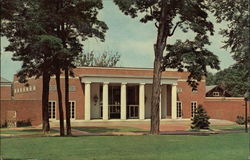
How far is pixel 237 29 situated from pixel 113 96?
4552 cm

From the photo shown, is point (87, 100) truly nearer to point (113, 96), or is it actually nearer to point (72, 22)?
point (113, 96)

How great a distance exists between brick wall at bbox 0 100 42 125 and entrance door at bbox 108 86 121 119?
12147mm

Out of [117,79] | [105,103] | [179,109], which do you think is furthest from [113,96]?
[179,109]

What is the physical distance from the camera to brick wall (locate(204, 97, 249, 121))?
63688mm

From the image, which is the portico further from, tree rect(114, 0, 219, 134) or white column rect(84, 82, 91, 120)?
tree rect(114, 0, 219, 134)

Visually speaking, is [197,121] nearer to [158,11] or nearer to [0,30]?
[158,11]

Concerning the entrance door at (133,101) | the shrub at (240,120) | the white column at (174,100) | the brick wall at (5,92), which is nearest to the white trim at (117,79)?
the white column at (174,100)

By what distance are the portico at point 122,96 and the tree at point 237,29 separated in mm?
38874

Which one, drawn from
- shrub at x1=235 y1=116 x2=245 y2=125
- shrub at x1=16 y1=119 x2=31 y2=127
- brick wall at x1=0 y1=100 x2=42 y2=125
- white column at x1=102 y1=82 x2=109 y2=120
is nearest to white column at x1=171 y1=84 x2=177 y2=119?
shrub at x1=235 y1=116 x2=245 y2=125

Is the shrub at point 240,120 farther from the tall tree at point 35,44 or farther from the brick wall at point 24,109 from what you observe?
the tall tree at point 35,44

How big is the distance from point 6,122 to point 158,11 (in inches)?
864

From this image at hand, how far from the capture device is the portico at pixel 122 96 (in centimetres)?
5460

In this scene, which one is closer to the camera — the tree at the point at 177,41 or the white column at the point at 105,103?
the tree at the point at 177,41

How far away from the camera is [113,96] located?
195ft
